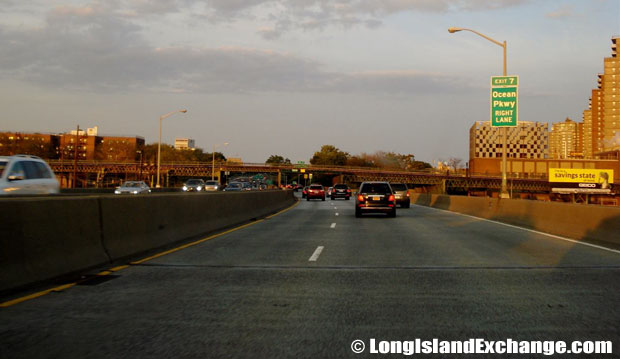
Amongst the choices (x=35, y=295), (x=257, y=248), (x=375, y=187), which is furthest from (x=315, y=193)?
(x=35, y=295)

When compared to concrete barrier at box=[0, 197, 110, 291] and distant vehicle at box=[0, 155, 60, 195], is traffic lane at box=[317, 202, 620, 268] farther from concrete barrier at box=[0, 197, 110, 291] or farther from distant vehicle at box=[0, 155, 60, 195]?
distant vehicle at box=[0, 155, 60, 195]

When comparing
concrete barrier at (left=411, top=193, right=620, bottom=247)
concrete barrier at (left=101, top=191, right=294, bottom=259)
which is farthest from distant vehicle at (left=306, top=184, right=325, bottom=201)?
concrete barrier at (left=101, top=191, right=294, bottom=259)

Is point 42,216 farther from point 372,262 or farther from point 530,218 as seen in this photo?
point 530,218

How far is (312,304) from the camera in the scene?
6.99 m

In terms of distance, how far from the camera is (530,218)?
19734 mm

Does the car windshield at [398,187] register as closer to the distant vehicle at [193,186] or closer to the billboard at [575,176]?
the distant vehicle at [193,186]

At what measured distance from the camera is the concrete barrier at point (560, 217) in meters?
14.1

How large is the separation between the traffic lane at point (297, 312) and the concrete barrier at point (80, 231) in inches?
34.5

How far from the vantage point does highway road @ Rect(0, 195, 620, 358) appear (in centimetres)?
539

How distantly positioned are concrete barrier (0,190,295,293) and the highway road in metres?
0.68

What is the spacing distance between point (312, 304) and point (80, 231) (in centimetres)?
462

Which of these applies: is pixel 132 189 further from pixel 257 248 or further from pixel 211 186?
pixel 257 248

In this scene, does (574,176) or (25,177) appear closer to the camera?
(25,177)

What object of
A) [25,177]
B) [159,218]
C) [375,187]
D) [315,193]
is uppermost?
[25,177]
